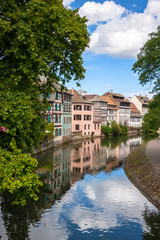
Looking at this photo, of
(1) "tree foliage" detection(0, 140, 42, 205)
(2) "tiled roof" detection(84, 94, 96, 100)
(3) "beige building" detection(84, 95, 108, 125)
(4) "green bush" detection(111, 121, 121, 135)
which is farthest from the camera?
(2) "tiled roof" detection(84, 94, 96, 100)

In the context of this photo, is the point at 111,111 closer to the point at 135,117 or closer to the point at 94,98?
the point at 94,98

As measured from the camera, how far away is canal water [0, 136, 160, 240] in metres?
14.2

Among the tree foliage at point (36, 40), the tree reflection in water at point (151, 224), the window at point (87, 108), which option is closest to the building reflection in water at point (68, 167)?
the tree reflection in water at point (151, 224)

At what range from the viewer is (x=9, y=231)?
14.0 meters

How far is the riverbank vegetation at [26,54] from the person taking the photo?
10.1 metres

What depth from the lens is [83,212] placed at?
17.0m

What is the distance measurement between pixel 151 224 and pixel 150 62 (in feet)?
50.0

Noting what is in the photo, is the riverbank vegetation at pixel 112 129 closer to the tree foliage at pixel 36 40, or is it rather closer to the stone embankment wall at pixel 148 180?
the stone embankment wall at pixel 148 180

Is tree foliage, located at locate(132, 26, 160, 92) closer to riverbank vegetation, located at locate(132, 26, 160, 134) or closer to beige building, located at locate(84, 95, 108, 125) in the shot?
riverbank vegetation, located at locate(132, 26, 160, 134)

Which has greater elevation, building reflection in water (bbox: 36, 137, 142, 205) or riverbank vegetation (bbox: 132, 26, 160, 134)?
riverbank vegetation (bbox: 132, 26, 160, 134)

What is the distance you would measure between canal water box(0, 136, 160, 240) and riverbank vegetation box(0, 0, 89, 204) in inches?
214

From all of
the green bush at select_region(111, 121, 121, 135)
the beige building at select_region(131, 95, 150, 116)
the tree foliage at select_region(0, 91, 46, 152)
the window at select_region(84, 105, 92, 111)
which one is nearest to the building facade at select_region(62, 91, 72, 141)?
the window at select_region(84, 105, 92, 111)

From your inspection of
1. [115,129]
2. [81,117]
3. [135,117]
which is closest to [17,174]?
[81,117]

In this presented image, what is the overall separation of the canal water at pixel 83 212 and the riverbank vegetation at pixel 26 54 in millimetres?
5442
